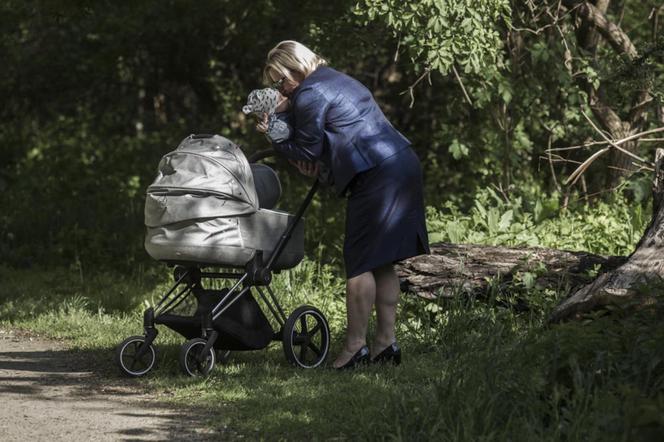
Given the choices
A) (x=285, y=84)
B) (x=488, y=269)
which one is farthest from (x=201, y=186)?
(x=488, y=269)

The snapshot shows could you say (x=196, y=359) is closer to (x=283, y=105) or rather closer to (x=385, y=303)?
(x=385, y=303)

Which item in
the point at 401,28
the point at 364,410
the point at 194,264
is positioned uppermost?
the point at 401,28

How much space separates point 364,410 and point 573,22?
733 centimetres

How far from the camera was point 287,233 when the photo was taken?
6062 millimetres

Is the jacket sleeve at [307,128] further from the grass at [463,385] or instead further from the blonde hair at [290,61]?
the grass at [463,385]

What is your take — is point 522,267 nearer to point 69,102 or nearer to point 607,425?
point 607,425

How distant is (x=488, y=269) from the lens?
7.19 meters

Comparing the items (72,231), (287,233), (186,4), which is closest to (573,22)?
(186,4)

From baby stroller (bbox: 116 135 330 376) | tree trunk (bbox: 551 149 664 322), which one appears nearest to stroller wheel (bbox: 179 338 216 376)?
baby stroller (bbox: 116 135 330 376)

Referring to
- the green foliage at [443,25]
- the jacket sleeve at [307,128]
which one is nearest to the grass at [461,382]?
the jacket sleeve at [307,128]

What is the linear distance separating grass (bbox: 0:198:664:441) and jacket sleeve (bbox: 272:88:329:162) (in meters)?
1.18

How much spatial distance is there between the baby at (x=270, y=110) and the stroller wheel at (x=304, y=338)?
986mm

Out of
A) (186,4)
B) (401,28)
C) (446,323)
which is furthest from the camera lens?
(186,4)

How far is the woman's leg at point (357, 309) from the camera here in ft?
19.7
